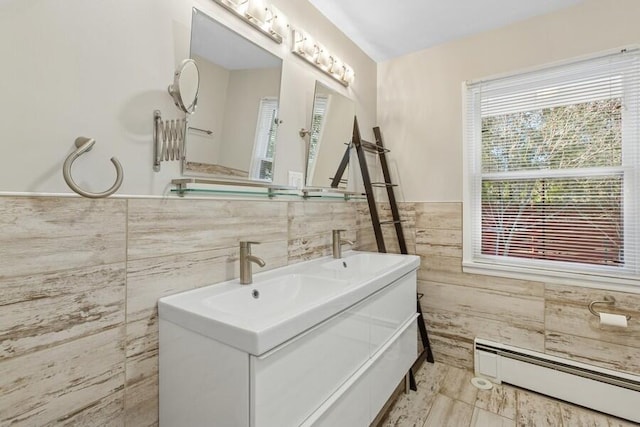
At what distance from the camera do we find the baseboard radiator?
171cm

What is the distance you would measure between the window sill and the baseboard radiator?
0.47 meters

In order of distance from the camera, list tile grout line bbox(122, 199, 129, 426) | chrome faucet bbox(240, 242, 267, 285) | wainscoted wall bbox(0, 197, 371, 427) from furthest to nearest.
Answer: chrome faucet bbox(240, 242, 267, 285)
tile grout line bbox(122, 199, 129, 426)
wainscoted wall bbox(0, 197, 371, 427)

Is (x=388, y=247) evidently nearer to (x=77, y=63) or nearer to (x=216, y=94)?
(x=216, y=94)

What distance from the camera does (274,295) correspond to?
138 centimetres

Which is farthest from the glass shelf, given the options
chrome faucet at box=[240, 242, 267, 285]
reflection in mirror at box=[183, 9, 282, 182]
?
chrome faucet at box=[240, 242, 267, 285]

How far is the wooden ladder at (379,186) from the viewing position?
2.21 metres

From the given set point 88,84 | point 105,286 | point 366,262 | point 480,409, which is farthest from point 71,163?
point 480,409

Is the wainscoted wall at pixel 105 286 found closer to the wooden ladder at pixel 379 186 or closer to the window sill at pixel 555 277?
the window sill at pixel 555 277

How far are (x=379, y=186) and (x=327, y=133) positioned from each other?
2.44 feet

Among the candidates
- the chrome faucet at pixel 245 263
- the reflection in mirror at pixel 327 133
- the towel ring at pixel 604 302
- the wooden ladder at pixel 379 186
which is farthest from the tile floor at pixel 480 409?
the reflection in mirror at pixel 327 133

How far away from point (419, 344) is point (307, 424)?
166cm

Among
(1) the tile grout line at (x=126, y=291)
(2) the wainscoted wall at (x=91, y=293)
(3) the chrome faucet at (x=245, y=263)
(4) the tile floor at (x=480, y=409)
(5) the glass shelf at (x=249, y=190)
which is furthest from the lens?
(4) the tile floor at (x=480, y=409)

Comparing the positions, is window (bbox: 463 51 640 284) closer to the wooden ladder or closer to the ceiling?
the ceiling

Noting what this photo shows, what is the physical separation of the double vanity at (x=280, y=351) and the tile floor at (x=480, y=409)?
33cm
